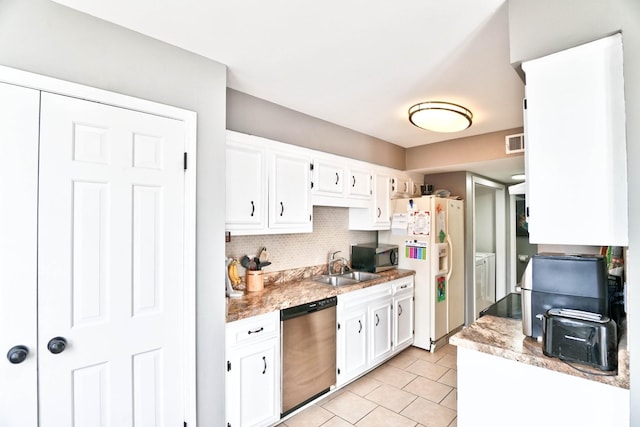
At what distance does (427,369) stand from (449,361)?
0.35 m

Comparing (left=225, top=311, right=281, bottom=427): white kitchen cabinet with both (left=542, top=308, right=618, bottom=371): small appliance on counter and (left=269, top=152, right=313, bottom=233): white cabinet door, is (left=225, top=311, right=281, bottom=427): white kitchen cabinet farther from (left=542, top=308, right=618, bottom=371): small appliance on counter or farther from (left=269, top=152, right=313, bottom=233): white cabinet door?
(left=542, top=308, right=618, bottom=371): small appliance on counter

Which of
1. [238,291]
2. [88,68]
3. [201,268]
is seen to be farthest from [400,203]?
[88,68]

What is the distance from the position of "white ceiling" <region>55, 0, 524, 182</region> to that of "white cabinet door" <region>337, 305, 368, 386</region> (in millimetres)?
1924

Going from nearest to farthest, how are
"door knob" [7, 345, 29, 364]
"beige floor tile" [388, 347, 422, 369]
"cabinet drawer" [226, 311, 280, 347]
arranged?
"door knob" [7, 345, 29, 364]
"cabinet drawer" [226, 311, 280, 347]
"beige floor tile" [388, 347, 422, 369]

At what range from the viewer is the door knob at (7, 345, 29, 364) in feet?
4.35

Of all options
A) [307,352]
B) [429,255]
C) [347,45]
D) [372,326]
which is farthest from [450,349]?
[347,45]

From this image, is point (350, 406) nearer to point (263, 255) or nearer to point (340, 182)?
point (263, 255)

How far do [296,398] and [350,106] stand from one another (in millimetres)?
2488

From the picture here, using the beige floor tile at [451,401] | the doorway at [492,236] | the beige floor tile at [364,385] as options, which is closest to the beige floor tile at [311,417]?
the beige floor tile at [364,385]

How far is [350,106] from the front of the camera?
2.85 metres

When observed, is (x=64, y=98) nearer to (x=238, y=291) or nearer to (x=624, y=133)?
(x=238, y=291)

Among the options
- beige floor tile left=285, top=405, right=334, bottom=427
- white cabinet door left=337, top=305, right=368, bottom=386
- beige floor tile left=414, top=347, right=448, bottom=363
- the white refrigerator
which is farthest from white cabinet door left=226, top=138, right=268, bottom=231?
beige floor tile left=414, top=347, right=448, bottom=363

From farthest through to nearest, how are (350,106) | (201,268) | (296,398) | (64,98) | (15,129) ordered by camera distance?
(350,106) < (296,398) < (201,268) < (64,98) < (15,129)

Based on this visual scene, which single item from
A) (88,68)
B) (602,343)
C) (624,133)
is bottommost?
(602,343)
